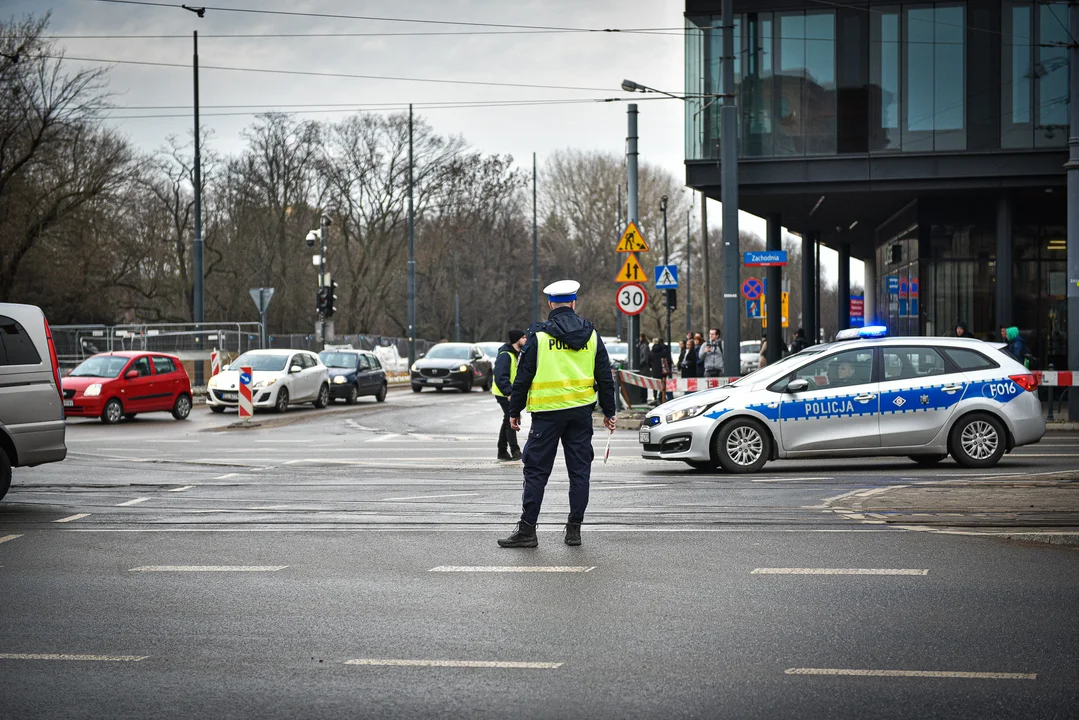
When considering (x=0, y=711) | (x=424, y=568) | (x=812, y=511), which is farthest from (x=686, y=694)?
(x=812, y=511)

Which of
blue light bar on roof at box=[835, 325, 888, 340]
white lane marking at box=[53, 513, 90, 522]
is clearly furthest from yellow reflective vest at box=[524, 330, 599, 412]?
blue light bar on roof at box=[835, 325, 888, 340]

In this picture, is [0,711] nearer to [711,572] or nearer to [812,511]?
[711,572]

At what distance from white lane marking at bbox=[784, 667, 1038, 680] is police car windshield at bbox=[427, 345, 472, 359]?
128ft

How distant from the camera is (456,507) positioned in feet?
38.4

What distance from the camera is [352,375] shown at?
117 ft

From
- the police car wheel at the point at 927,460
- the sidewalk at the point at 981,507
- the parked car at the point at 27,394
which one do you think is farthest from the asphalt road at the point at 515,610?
the police car wheel at the point at 927,460

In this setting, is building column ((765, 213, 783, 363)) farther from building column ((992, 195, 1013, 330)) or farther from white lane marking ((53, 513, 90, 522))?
white lane marking ((53, 513, 90, 522))

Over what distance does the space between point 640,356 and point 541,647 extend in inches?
1098

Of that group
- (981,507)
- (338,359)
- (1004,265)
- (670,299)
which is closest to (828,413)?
(981,507)

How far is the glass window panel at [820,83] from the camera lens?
3017 centimetres

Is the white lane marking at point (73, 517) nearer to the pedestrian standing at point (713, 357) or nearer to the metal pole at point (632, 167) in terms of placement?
the metal pole at point (632, 167)

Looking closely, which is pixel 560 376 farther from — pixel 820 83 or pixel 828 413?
pixel 820 83

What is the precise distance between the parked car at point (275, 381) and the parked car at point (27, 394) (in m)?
16.9

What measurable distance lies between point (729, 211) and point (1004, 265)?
30.2ft
